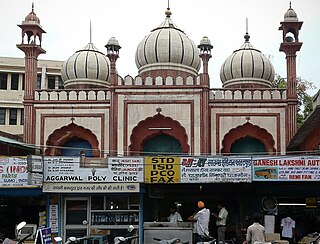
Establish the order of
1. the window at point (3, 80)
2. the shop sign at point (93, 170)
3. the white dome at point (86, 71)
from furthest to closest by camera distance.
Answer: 1. the window at point (3, 80)
2. the white dome at point (86, 71)
3. the shop sign at point (93, 170)

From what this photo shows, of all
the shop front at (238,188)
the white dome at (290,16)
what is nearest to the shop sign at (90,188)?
the shop front at (238,188)

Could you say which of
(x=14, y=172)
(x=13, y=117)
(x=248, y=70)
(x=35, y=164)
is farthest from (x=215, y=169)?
(x=13, y=117)

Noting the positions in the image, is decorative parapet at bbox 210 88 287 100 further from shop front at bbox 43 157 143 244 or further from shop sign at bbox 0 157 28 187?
shop sign at bbox 0 157 28 187

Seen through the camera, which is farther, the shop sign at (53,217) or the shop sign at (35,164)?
the shop sign at (53,217)

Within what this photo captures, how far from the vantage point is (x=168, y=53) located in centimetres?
2298

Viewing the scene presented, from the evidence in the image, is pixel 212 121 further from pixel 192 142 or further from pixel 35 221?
pixel 35 221

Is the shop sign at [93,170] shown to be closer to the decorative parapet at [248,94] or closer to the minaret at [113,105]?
the minaret at [113,105]

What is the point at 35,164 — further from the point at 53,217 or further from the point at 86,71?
the point at 86,71

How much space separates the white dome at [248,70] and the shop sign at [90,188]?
10066 millimetres

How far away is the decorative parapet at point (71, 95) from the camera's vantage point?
73.2 ft

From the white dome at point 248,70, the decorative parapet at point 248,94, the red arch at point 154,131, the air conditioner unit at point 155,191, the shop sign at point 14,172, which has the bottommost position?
the air conditioner unit at point 155,191

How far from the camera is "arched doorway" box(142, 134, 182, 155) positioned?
865 inches

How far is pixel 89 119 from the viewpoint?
22047 mm

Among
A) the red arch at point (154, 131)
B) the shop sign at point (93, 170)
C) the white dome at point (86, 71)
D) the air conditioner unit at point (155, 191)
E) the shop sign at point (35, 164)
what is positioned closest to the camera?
the shop sign at point (35, 164)
